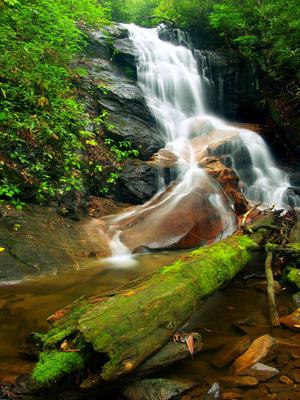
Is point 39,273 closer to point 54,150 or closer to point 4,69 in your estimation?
point 54,150

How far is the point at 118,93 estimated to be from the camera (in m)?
13.9

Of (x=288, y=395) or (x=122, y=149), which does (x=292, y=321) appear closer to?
(x=288, y=395)

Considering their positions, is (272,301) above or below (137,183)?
below

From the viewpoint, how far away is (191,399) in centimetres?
292

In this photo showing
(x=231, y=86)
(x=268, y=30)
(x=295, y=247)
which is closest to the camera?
(x=295, y=247)

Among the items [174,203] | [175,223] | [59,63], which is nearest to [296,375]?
[175,223]

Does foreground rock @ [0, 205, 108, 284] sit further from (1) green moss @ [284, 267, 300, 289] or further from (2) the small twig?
(1) green moss @ [284, 267, 300, 289]

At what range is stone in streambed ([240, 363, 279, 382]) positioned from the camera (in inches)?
125

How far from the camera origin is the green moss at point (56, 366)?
8.96 feet

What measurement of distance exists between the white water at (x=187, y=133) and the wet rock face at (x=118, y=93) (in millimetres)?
836

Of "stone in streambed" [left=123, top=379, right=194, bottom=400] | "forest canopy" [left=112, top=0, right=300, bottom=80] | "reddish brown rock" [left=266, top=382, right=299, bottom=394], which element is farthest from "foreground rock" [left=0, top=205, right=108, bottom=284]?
"forest canopy" [left=112, top=0, right=300, bottom=80]

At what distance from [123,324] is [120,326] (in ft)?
0.15

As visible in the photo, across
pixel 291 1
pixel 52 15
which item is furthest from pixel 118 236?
pixel 291 1

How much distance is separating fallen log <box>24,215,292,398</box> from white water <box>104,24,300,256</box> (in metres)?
4.12
